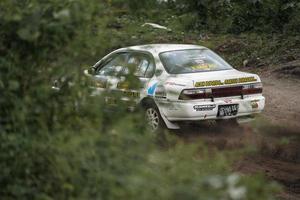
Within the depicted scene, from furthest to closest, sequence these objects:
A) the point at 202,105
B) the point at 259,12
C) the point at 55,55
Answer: the point at 259,12 → the point at 202,105 → the point at 55,55

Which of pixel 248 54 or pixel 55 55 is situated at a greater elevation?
pixel 55 55

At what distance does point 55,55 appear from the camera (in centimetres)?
406

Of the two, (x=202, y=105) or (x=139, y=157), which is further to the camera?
(x=202, y=105)

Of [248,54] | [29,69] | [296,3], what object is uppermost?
[29,69]

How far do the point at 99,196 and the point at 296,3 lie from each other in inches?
660

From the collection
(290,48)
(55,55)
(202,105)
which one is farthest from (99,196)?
(290,48)

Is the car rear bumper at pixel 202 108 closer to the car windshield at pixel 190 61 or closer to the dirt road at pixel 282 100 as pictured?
the car windshield at pixel 190 61

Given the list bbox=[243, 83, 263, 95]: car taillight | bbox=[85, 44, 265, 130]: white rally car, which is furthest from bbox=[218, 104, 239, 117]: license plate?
bbox=[243, 83, 263, 95]: car taillight

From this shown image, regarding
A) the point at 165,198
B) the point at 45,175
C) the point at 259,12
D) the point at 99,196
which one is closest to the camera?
the point at 165,198

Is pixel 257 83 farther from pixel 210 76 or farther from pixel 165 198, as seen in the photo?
pixel 165 198

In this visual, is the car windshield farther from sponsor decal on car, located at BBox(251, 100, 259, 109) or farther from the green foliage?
the green foliage

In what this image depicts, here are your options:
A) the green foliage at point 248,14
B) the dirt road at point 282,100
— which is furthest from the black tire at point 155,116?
the green foliage at point 248,14

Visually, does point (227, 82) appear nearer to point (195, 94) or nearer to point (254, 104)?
point (195, 94)

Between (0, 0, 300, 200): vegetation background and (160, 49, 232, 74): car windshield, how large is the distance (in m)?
5.62
